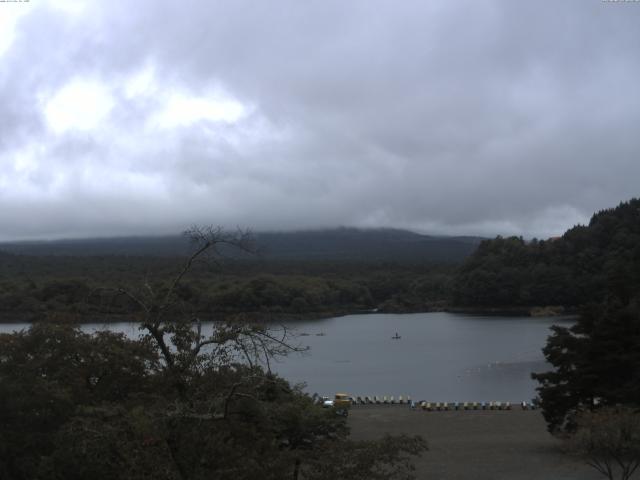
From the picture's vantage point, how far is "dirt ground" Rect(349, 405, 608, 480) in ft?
50.6

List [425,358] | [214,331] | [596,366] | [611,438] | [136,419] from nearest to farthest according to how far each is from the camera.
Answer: [136,419]
[214,331]
[611,438]
[596,366]
[425,358]

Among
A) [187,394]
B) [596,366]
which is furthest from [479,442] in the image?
[187,394]

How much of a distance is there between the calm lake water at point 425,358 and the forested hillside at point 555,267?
7027 millimetres

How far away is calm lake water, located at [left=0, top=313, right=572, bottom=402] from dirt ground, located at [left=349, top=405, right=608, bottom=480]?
5048mm

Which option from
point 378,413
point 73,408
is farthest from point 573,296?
point 73,408

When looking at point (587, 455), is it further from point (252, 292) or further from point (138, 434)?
point (252, 292)

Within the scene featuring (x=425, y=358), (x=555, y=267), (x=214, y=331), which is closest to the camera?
(x=214, y=331)

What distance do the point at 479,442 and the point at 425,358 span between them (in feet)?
80.5

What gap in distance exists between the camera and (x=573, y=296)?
7006cm

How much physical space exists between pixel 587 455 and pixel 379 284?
6891 cm

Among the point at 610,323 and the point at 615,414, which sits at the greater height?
the point at 610,323

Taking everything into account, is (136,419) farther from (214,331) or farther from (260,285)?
(260,285)

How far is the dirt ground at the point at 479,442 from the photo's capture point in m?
15.4

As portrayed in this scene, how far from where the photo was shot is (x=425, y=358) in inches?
1709
